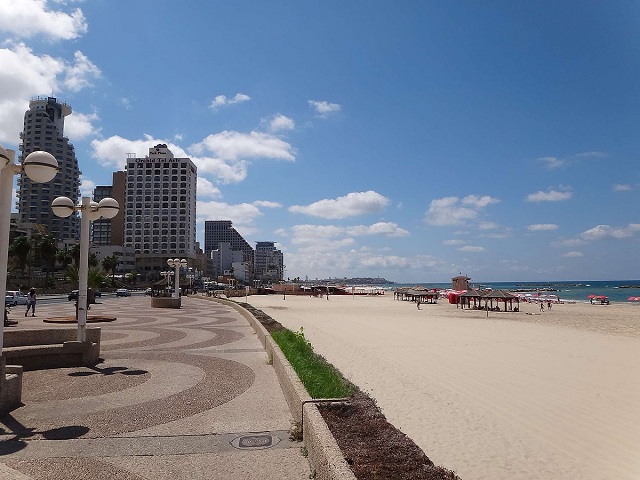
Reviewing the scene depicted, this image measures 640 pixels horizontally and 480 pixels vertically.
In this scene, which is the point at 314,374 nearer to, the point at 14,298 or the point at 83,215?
the point at 83,215

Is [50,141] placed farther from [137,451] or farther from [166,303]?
[137,451]

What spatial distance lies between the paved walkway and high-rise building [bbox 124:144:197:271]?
376 ft

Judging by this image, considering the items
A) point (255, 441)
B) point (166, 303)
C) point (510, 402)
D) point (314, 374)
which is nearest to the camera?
point (255, 441)

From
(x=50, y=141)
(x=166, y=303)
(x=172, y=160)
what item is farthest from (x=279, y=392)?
(x=50, y=141)

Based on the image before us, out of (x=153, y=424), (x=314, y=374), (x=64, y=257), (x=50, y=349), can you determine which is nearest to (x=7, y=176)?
(x=153, y=424)

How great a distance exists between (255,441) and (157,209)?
122729mm

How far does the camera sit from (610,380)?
10117mm

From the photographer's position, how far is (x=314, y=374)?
23.1 feet

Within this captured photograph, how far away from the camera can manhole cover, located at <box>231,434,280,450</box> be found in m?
4.89

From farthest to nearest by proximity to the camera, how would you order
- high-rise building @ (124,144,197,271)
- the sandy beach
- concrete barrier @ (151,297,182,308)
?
high-rise building @ (124,144,197,271)
concrete barrier @ (151,297,182,308)
the sandy beach

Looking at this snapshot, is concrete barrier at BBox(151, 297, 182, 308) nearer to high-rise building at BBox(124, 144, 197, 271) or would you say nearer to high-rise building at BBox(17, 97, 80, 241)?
high-rise building at BBox(124, 144, 197, 271)

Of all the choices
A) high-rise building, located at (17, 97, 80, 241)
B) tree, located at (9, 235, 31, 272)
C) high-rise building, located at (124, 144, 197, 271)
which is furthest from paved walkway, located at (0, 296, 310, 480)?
high-rise building, located at (17, 97, 80, 241)

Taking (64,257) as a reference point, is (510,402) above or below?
below

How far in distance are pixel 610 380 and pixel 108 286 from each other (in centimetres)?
7739
